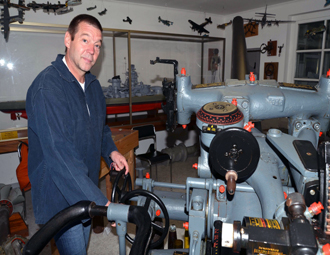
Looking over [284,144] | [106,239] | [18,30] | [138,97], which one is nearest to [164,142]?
[138,97]

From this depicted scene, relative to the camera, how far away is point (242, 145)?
1084 millimetres

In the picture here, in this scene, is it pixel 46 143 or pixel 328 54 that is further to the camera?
pixel 328 54

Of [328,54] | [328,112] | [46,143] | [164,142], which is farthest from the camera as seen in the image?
[164,142]

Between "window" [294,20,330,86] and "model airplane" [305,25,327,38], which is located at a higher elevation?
"model airplane" [305,25,327,38]

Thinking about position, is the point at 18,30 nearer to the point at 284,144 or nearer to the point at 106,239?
the point at 106,239

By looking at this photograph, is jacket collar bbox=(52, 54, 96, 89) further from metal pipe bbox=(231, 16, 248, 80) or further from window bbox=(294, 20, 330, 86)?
window bbox=(294, 20, 330, 86)

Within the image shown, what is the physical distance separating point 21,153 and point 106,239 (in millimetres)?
1418

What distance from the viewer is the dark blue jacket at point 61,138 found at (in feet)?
3.34

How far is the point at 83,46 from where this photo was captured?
48.7 inches

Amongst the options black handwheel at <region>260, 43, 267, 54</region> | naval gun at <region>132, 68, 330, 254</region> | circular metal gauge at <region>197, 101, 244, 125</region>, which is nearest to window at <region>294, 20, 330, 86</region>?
Result: black handwheel at <region>260, 43, 267, 54</region>

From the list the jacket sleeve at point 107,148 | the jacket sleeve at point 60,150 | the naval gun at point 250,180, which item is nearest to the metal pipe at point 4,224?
the jacket sleeve at point 107,148

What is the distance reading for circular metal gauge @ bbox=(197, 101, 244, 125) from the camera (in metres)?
1.23

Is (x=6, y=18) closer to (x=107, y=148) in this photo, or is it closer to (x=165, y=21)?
(x=165, y=21)

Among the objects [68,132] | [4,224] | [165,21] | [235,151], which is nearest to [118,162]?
[68,132]
